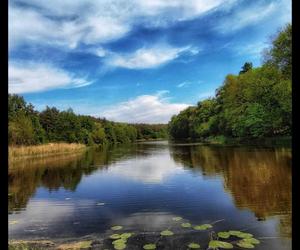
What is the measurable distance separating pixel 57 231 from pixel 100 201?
14.7 ft

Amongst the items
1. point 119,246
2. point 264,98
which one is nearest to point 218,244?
point 119,246

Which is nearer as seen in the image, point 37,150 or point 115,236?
point 115,236

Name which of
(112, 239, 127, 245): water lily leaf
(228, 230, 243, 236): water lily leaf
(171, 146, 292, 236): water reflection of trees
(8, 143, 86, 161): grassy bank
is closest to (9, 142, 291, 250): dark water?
(171, 146, 292, 236): water reflection of trees

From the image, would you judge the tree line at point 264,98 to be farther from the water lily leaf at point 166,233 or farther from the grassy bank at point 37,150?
the water lily leaf at point 166,233

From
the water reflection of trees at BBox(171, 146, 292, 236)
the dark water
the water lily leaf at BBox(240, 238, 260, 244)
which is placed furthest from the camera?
the water reflection of trees at BBox(171, 146, 292, 236)

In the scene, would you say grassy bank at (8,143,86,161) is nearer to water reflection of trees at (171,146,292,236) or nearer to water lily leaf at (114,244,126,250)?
water reflection of trees at (171,146,292,236)

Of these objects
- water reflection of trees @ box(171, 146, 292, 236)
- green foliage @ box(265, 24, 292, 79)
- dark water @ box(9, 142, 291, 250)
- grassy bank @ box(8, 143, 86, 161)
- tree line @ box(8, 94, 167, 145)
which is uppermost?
green foliage @ box(265, 24, 292, 79)

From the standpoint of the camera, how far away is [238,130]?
53625 mm

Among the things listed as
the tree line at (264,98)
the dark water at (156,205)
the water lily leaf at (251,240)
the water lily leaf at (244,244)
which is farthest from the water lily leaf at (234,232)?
the tree line at (264,98)

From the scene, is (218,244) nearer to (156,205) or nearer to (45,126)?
(156,205)

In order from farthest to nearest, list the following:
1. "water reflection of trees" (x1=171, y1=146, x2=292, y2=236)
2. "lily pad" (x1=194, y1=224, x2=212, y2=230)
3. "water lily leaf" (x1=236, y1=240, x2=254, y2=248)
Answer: "water reflection of trees" (x1=171, y1=146, x2=292, y2=236)
"lily pad" (x1=194, y1=224, x2=212, y2=230)
"water lily leaf" (x1=236, y1=240, x2=254, y2=248)

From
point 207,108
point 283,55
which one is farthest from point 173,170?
point 207,108

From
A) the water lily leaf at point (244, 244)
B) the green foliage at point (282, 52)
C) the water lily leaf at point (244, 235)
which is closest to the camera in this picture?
the water lily leaf at point (244, 244)

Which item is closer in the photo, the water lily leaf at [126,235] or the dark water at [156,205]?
the water lily leaf at [126,235]
